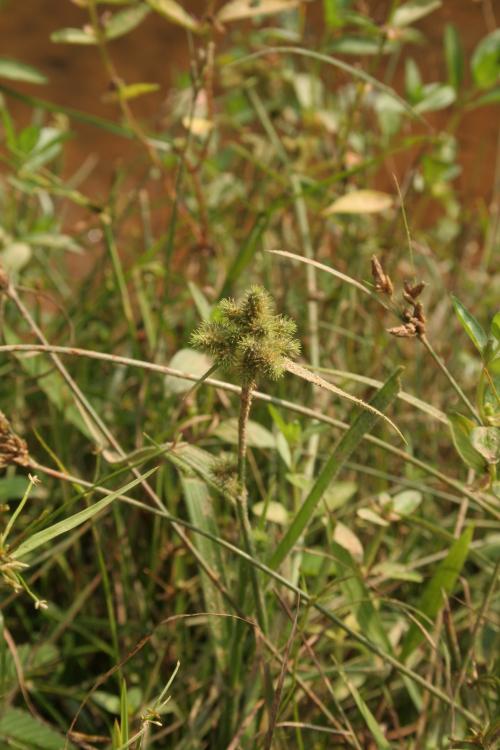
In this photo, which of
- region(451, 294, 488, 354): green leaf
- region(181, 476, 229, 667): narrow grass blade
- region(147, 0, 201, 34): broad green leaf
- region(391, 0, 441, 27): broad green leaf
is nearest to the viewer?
region(451, 294, 488, 354): green leaf

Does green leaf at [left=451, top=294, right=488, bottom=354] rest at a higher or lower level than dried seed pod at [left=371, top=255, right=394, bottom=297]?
lower

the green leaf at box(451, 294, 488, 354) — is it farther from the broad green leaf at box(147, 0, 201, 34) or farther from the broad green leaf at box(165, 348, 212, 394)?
the broad green leaf at box(147, 0, 201, 34)

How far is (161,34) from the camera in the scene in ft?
7.55

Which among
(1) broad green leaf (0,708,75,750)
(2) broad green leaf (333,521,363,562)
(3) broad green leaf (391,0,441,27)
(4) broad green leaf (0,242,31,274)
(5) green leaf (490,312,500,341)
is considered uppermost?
(3) broad green leaf (391,0,441,27)

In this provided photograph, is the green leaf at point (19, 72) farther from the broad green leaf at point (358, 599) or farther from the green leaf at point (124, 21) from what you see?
the broad green leaf at point (358, 599)

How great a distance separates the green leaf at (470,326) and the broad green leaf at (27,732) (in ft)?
1.52

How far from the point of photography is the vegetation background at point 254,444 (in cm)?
62

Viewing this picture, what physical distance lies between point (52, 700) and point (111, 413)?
1.04 feet

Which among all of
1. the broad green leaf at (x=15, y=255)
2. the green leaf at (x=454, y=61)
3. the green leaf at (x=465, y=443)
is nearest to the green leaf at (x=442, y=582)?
the green leaf at (x=465, y=443)

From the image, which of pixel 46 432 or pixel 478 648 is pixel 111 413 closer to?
pixel 46 432

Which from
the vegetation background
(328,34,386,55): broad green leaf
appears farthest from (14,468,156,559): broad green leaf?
(328,34,386,55): broad green leaf

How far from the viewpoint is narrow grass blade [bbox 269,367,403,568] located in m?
0.61

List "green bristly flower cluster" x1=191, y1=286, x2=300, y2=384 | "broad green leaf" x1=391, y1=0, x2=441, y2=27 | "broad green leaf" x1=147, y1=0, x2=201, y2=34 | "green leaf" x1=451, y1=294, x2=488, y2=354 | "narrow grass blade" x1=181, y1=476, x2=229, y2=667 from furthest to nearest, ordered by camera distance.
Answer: "broad green leaf" x1=391, y1=0, x2=441, y2=27 < "broad green leaf" x1=147, y1=0, x2=201, y2=34 < "narrow grass blade" x1=181, y1=476, x2=229, y2=667 < "green leaf" x1=451, y1=294, x2=488, y2=354 < "green bristly flower cluster" x1=191, y1=286, x2=300, y2=384

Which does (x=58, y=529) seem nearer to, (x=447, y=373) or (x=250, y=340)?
(x=250, y=340)
